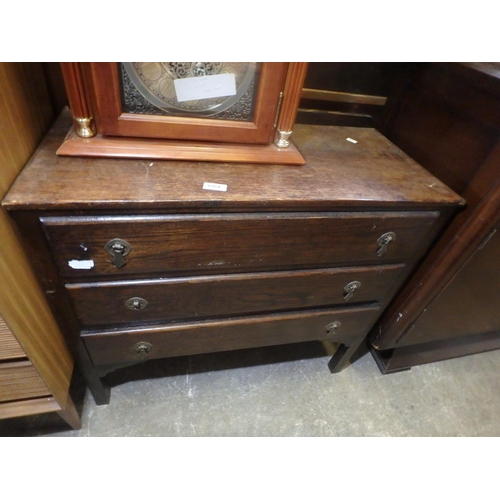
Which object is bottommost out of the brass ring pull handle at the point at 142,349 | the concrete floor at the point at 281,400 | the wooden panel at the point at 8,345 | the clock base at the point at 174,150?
the concrete floor at the point at 281,400

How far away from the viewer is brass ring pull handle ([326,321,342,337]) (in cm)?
90

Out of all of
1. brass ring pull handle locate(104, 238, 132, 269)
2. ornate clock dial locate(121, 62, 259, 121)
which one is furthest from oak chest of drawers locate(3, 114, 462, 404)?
ornate clock dial locate(121, 62, 259, 121)

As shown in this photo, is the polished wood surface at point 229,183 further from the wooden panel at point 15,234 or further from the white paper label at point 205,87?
the white paper label at point 205,87

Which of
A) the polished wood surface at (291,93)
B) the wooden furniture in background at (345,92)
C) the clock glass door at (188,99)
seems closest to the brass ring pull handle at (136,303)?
the clock glass door at (188,99)

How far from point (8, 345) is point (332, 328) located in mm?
786

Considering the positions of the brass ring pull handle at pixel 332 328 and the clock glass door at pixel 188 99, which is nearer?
the clock glass door at pixel 188 99

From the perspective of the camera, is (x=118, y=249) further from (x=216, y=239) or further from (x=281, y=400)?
(x=281, y=400)

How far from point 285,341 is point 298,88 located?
0.67 metres

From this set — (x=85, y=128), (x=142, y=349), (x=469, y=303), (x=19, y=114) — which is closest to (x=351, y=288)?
(x=469, y=303)

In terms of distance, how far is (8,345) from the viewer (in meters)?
0.60

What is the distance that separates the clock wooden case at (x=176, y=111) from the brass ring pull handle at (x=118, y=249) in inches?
7.0

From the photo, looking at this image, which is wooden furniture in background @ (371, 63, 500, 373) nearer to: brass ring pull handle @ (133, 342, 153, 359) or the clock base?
the clock base

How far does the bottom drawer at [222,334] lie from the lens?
75cm

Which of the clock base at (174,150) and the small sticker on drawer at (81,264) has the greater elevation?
the clock base at (174,150)
